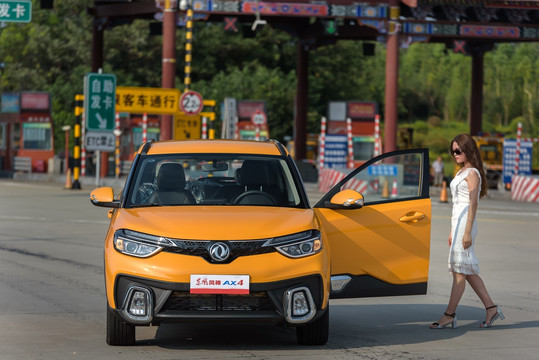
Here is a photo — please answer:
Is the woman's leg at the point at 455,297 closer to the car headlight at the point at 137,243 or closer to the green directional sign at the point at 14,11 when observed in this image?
the car headlight at the point at 137,243

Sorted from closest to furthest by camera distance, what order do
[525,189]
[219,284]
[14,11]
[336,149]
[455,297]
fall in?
1. [219,284]
2. [455,297]
3. [14,11]
4. [525,189]
5. [336,149]

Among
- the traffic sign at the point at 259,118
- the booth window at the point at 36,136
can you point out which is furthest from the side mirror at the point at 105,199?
the booth window at the point at 36,136

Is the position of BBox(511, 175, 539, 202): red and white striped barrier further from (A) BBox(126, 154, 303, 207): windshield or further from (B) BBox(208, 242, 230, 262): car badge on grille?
(B) BBox(208, 242, 230, 262): car badge on grille

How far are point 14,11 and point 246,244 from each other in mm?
21362

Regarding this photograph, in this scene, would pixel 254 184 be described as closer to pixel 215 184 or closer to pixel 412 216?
pixel 215 184

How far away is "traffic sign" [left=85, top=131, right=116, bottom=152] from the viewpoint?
114 feet

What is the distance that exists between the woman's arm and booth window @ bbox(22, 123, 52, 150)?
145 ft

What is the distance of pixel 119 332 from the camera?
8.44 m

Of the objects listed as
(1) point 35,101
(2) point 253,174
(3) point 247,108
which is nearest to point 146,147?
(2) point 253,174

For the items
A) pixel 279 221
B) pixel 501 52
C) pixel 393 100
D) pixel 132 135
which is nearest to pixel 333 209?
pixel 279 221

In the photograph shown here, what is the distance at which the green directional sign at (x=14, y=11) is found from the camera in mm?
28027

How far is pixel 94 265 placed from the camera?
564 inches

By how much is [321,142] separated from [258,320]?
112ft

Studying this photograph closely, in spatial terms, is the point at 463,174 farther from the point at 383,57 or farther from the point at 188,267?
the point at 383,57
